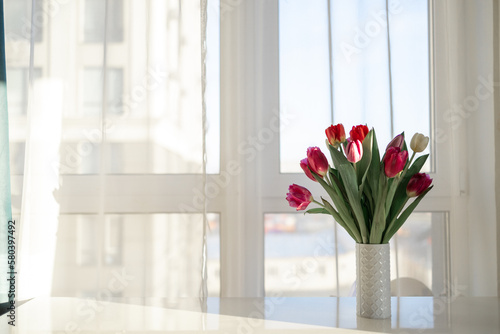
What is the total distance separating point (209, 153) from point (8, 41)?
2.83 ft

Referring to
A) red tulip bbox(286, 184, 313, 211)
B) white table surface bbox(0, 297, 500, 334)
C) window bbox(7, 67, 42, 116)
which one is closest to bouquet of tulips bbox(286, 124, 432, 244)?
red tulip bbox(286, 184, 313, 211)

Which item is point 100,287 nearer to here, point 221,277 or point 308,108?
point 221,277

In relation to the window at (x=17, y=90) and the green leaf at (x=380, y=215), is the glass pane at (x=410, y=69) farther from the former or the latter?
the window at (x=17, y=90)

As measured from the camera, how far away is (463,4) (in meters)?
1.84

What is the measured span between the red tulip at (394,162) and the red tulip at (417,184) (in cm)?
7

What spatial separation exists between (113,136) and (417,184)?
45.8 inches

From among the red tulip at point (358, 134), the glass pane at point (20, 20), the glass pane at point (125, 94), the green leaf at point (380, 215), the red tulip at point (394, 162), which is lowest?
the green leaf at point (380, 215)

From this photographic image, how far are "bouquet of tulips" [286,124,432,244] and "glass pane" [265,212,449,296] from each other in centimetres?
72

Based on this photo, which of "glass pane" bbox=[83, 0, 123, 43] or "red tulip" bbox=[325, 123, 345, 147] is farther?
"glass pane" bbox=[83, 0, 123, 43]

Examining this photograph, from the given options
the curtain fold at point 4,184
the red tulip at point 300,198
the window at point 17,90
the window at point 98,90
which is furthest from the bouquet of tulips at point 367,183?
the window at point 17,90

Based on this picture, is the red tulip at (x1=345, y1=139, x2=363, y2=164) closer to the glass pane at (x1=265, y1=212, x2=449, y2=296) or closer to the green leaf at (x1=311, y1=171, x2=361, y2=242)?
the green leaf at (x1=311, y1=171, x2=361, y2=242)

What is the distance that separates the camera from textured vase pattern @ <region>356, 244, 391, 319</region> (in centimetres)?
106

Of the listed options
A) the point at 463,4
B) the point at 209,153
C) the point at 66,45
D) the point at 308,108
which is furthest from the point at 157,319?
the point at 463,4

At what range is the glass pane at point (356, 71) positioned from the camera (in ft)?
5.95
